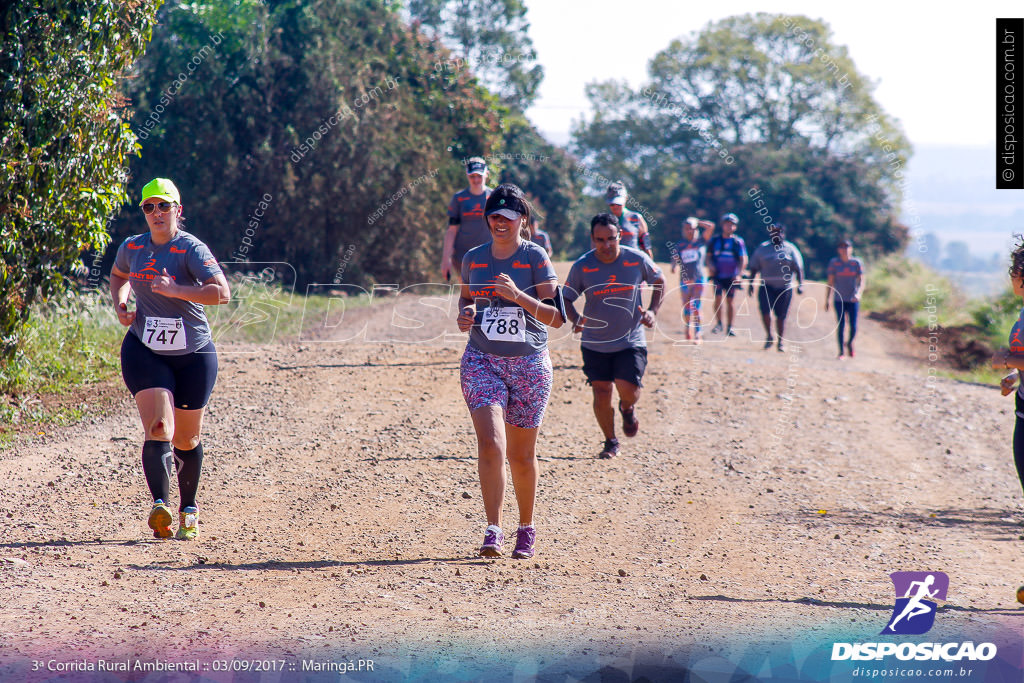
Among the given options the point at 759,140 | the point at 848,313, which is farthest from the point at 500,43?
the point at 848,313

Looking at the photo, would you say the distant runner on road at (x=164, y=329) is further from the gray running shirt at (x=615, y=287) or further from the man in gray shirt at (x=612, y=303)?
the gray running shirt at (x=615, y=287)

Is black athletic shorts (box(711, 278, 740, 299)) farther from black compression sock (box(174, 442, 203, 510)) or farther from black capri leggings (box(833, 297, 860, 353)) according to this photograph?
black compression sock (box(174, 442, 203, 510))

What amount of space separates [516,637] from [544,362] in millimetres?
1693

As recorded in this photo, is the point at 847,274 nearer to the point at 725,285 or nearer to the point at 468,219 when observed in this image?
the point at 725,285

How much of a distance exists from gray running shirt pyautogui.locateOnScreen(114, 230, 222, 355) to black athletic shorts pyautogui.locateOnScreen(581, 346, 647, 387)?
11.5 feet

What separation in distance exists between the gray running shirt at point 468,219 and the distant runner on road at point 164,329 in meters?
5.12

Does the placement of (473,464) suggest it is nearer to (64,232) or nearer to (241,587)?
(241,587)

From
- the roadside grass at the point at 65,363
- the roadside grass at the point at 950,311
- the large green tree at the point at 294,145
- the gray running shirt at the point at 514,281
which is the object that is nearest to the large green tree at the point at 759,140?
the roadside grass at the point at 950,311

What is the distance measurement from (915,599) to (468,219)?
662 cm

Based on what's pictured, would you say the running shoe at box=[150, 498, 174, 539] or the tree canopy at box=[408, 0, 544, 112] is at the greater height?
the tree canopy at box=[408, 0, 544, 112]

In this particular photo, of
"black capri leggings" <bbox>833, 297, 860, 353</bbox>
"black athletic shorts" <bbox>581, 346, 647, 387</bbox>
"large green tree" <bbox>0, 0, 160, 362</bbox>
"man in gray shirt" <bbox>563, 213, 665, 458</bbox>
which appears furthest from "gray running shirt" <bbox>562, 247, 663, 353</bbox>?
"black capri leggings" <bbox>833, 297, 860, 353</bbox>

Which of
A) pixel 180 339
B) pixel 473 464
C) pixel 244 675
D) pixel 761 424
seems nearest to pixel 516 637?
pixel 244 675

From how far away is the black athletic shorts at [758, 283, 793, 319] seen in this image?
1535cm

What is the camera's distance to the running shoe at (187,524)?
6316 millimetres
